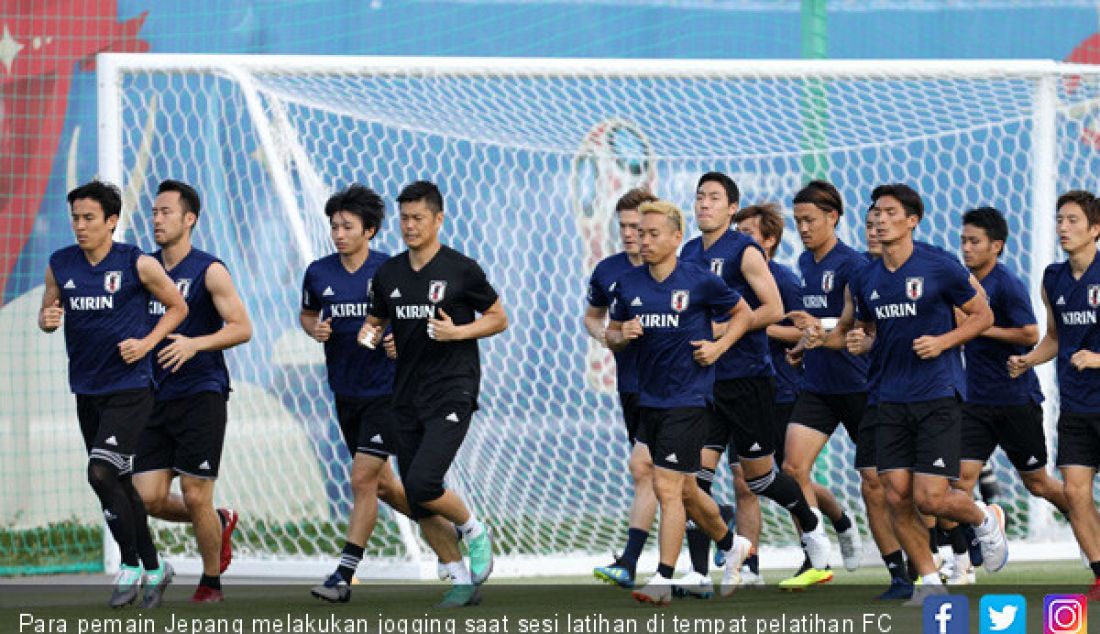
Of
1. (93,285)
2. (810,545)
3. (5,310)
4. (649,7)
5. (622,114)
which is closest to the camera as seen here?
(93,285)

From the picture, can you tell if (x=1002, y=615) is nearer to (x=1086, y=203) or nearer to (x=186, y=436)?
(x=1086, y=203)

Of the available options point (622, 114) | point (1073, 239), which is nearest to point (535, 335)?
point (622, 114)

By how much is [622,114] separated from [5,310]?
15.1ft

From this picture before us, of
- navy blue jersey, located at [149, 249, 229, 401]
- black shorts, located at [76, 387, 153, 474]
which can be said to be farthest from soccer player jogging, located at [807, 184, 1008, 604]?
black shorts, located at [76, 387, 153, 474]

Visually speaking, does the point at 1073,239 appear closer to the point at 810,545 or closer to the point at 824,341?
the point at 824,341

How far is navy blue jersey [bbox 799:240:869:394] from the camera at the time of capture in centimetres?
1102

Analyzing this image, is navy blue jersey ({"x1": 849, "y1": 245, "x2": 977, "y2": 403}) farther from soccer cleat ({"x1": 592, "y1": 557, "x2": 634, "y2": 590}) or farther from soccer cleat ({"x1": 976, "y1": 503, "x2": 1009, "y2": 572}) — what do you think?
soccer cleat ({"x1": 592, "y1": 557, "x2": 634, "y2": 590})

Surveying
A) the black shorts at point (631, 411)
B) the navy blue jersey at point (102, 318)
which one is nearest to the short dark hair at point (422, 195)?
the navy blue jersey at point (102, 318)

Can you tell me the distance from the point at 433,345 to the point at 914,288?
2.22 meters

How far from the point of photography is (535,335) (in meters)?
14.8

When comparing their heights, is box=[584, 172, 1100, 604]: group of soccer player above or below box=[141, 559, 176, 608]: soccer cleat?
above

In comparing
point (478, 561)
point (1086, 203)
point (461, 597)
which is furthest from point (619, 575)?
point (1086, 203)

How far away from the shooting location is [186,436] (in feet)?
33.1

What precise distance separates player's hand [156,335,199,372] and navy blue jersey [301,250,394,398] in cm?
94
